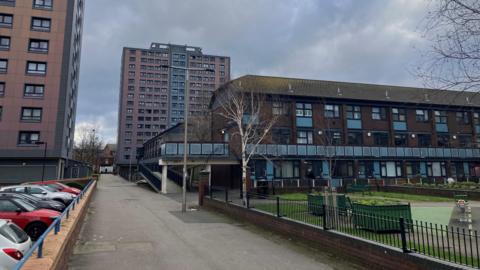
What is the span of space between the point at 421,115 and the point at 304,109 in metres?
15.7

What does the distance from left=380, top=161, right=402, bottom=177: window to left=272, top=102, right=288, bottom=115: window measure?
1229cm

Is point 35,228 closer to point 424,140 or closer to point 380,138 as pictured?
point 380,138

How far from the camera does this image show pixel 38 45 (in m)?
38.2

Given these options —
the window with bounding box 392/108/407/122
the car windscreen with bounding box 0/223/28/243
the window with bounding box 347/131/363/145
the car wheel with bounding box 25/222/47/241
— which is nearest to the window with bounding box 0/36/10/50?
the car wheel with bounding box 25/222/47/241

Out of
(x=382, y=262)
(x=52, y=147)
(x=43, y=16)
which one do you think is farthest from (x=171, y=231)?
(x=43, y=16)

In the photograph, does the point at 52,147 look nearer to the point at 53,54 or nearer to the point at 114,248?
the point at 53,54

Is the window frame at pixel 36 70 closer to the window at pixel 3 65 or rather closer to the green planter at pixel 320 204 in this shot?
the window at pixel 3 65

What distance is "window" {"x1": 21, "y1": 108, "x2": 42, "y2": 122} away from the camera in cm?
3675

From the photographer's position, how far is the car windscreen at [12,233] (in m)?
6.29

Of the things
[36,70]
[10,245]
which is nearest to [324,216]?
[10,245]

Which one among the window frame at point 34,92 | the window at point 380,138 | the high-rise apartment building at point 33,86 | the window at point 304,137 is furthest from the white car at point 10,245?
the window frame at point 34,92

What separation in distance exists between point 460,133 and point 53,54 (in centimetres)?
5117

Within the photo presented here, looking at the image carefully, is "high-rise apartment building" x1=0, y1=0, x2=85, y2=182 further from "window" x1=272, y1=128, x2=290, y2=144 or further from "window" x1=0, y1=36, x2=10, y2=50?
"window" x1=272, y1=128, x2=290, y2=144

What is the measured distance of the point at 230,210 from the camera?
15688 millimetres
